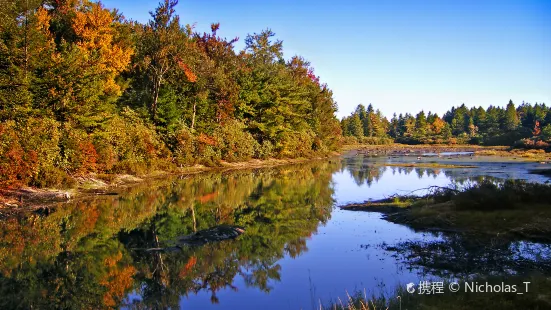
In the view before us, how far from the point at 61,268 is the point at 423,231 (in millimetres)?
13084

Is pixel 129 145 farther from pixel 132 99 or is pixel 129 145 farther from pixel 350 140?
pixel 350 140

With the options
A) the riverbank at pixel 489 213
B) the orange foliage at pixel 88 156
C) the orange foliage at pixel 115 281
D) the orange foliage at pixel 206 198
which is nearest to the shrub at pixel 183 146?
the orange foliage at pixel 88 156

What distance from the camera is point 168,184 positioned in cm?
3197

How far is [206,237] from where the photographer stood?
15031 millimetres

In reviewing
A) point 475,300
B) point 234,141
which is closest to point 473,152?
point 234,141

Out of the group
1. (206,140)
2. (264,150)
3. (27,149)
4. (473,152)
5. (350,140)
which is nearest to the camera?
(27,149)

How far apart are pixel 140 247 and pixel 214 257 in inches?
123

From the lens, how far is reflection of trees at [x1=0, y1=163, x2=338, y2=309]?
10.2 meters

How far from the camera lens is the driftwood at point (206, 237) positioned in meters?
14.2

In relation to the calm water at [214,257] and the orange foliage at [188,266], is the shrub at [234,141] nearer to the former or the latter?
the calm water at [214,257]

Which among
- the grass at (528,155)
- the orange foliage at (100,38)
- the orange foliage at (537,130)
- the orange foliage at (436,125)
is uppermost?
the orange foliage at (100,38)

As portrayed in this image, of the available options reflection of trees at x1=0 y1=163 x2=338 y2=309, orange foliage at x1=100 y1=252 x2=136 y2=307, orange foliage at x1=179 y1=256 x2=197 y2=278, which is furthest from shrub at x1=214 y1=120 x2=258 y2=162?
orange foliage at x1=100 y1=252 x2=136 y2=307

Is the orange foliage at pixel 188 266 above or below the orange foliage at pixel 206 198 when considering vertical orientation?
below

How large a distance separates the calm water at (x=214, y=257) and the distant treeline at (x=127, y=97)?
5733mm
